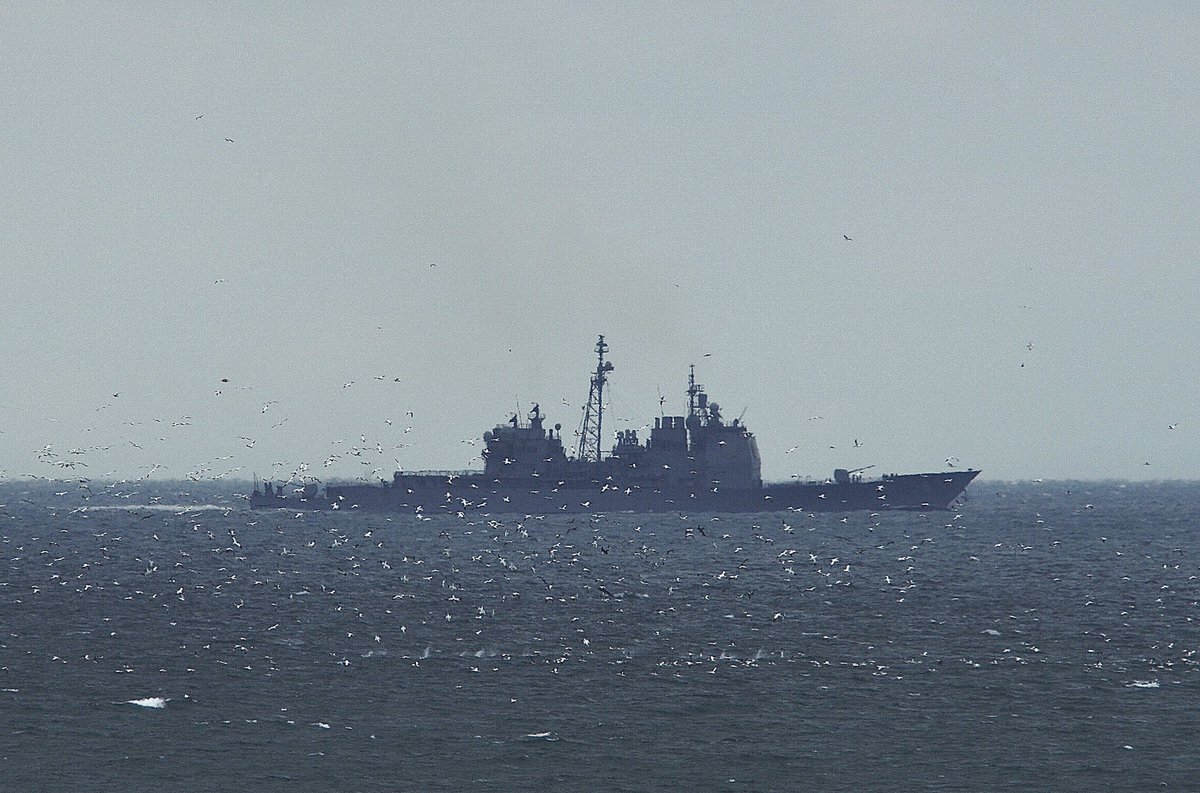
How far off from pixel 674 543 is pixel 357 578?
96.9 ft

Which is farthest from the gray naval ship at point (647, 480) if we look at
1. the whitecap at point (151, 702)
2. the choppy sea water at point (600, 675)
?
the whitecap at point (151, 702)

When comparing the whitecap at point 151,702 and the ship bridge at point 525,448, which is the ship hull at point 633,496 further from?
the whitecap at point 151,702

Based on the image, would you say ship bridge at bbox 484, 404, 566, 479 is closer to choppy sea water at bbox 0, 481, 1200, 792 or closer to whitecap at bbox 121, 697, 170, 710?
choppy sea water at bbox 0, 481, 1200, 792

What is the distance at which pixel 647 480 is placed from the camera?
115125 mm

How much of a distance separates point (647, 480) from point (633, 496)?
417 centimetres

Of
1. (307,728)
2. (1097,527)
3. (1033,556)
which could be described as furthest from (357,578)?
(1097,527)

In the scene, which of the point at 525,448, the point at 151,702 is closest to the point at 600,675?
the point at 151,702

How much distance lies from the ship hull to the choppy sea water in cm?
3338

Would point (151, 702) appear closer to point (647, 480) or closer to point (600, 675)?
point (600, 675)

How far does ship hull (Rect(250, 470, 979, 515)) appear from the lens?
116 m

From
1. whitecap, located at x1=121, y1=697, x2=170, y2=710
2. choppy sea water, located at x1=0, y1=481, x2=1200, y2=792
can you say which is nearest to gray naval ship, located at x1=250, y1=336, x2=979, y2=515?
choppy sea water, located at x1=0, y1=481, x2=1200, y2=792

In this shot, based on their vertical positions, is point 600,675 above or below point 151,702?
above

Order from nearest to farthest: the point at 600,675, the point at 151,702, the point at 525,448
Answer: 1. the point at 151,702
2. the point at 600,675
3. the point at 525,448

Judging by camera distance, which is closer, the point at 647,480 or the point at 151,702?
the point at 151,702
